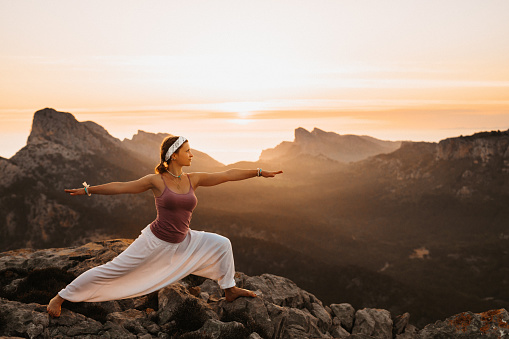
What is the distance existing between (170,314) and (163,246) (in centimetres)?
169

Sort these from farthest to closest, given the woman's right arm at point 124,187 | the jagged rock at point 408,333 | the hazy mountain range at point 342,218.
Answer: the hazy mountain range at point 342,218 → the jagged rock at point 408,333 → the woman's right arm at point 124,187

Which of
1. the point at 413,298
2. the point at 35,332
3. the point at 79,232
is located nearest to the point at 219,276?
the point at 35,332

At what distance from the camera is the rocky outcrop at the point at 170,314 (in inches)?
284

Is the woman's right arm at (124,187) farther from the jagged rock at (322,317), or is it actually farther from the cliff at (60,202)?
the cliff at (60,202)

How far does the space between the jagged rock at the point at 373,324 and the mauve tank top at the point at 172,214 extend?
8.61m

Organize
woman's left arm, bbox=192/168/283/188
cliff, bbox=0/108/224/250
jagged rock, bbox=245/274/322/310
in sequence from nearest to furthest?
woman's left arm, bbox=192/168/283/188 < jagged rock, bbox=245/274/322/310 < cliff, bbox=0/108/224/250

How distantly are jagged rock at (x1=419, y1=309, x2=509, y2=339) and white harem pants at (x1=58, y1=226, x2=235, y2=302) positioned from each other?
591cm

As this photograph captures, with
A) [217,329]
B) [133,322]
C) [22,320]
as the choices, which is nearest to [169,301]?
[133,322]

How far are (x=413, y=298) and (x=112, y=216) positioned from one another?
78.4m

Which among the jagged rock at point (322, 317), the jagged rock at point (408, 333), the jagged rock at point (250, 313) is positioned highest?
the jagged rock at point (250, 313)

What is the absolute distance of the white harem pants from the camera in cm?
743

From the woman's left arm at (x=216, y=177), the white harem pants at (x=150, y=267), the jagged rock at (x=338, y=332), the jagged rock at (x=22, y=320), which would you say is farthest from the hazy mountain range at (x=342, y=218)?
the jagged rock at (x=22, y=320)

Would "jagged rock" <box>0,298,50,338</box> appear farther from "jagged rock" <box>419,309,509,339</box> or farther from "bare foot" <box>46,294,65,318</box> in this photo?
"jagged rock" <box>419,309,509,339</box>

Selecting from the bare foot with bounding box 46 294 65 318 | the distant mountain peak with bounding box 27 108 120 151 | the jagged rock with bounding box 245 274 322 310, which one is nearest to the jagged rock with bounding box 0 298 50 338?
the bare foot with bounding box 46 294 65 318
